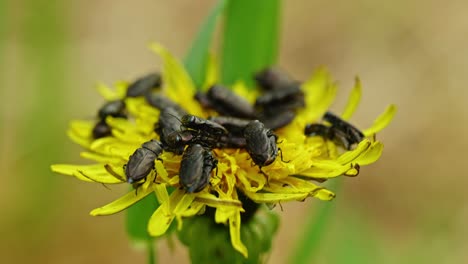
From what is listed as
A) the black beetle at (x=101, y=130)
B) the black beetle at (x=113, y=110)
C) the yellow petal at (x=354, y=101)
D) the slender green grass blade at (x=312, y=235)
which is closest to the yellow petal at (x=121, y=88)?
the black beetle at (x=113, y=110)

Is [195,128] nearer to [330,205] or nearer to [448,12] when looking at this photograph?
[330,205]

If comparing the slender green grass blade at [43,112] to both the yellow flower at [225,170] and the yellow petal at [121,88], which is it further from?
the yellow flower at [225,170]

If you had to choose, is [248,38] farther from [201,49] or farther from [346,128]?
[346,128]

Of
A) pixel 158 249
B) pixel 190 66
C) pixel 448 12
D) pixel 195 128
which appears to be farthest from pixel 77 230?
pixel 448 12

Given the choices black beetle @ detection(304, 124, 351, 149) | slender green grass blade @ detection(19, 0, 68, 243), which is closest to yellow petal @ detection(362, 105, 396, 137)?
black beetle @ detection(304, 124, 351, 149)

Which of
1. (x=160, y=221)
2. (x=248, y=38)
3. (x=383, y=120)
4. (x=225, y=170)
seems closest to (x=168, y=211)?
(x=160, y=221)

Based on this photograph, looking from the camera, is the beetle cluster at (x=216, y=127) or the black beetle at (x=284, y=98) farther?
the black beetle at (x=284, y=98)
